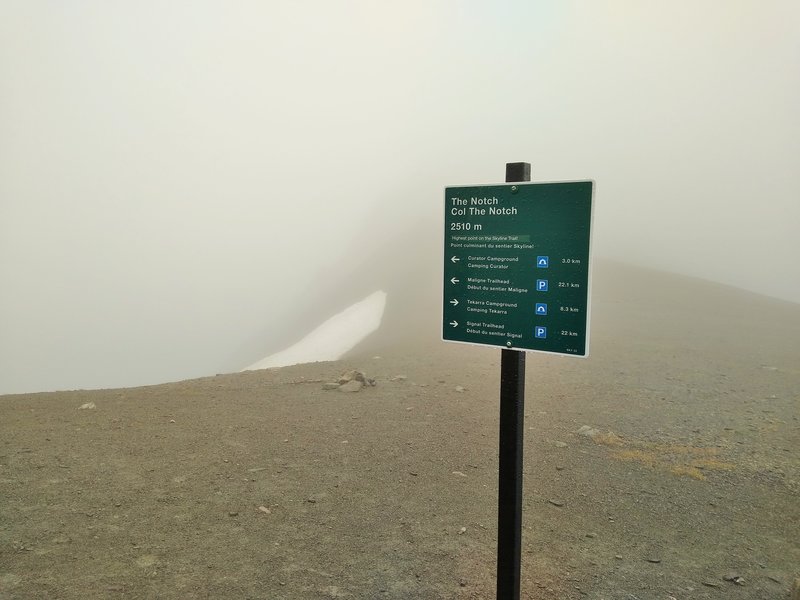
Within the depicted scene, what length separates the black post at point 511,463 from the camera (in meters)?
2.51

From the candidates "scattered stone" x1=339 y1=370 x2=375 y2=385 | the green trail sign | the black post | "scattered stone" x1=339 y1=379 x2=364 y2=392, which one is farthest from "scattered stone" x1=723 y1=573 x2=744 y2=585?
"scattered stone" x1=339 y1=370 x2=375 y2=385

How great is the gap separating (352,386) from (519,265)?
5.00 meters

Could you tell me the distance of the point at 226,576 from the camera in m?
→ 3.21

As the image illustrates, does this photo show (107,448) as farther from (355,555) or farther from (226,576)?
(355,555)

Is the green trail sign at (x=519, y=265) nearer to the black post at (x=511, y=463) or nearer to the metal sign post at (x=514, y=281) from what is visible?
the metal sign post at (x=514, y=281)

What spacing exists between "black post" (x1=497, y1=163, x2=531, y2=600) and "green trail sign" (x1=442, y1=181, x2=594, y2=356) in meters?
0.11

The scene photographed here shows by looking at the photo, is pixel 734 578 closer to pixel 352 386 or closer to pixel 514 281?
pixel 514 281

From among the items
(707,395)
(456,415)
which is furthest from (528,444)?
(707,395)

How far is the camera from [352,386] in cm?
718

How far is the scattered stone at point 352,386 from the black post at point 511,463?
4.63 metres

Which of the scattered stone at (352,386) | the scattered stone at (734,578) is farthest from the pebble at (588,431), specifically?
the scattered stone at (352,386)

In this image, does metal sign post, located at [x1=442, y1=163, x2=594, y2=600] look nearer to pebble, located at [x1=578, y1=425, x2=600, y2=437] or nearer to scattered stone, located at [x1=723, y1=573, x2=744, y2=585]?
scattered stone, located at [x1=723, y1=573, x2=744, y2=585]

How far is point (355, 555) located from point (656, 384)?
5119 millimetres

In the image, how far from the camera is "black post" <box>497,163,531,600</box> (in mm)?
2510
